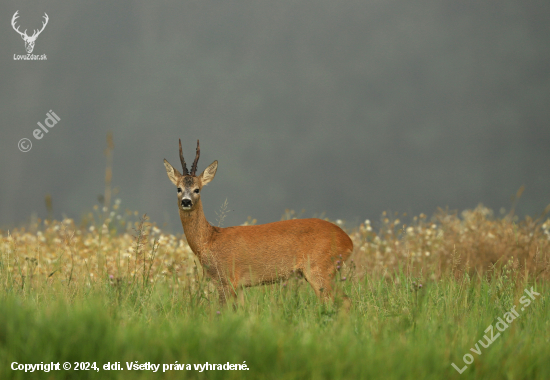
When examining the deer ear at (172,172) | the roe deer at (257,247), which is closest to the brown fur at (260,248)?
the roe deer at (257,247)

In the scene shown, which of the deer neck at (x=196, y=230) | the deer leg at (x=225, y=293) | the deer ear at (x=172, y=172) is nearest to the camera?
the deer leg at (x=225, y=293)

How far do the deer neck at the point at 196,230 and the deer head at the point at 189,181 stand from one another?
0.10 meters

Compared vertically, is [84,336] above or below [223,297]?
below

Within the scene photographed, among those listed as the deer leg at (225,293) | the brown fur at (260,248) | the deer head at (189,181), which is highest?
the deer head at (189,181)

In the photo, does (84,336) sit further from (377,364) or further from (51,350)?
(377,364)

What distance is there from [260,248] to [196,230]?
0.95 meters

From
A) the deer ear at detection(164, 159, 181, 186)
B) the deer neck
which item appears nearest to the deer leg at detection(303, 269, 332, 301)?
the deer neck

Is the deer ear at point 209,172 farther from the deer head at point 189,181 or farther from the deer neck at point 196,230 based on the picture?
the deer neck at point 196,230

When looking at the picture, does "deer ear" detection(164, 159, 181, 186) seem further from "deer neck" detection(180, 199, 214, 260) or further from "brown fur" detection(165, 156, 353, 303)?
"deer neck" detection(180, 199, 214, 260)

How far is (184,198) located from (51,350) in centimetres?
353

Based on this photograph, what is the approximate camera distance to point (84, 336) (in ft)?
12.0

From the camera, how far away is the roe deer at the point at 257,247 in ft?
22.7

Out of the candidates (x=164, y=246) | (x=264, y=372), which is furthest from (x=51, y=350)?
(x=164, y=246)

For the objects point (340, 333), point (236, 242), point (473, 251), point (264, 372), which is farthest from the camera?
point (473, 251)
